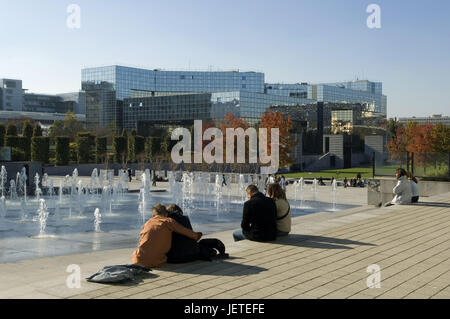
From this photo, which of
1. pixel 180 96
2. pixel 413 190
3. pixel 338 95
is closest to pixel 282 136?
pixel 413 190

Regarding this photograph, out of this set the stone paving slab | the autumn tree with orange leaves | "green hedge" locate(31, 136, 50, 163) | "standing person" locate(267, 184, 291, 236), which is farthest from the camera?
"green hedge" locate(31, 136, 50, 163)

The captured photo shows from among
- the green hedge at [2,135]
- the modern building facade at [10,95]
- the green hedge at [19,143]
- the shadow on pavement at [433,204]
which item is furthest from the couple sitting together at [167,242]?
the modern building facade at [10,95]

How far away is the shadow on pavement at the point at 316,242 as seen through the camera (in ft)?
29.7

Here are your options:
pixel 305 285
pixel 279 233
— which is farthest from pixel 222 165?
pixel 305 285

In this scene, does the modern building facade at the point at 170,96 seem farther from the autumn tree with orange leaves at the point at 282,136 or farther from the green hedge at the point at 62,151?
the green hedge at the point at 62,151

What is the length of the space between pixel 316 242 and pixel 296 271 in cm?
249

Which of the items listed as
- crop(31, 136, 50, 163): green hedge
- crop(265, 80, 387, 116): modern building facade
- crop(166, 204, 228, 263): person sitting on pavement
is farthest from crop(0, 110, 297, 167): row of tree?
crop(265, 80, 387, 116): modern building facade

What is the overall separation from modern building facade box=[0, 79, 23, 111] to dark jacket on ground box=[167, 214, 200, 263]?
173912mm

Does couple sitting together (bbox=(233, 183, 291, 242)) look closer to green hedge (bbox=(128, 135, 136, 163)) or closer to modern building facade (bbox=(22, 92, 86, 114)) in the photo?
green hedge (bbox=(128, 135, 136, 163))

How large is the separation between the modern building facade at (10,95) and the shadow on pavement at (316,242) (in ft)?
567

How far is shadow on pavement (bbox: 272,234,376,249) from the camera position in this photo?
9.06 metres

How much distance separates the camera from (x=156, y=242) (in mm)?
7113
